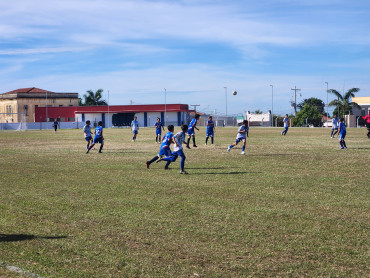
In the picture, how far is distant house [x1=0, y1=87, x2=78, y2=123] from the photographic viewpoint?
115 meters

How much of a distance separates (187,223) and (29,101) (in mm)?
114766

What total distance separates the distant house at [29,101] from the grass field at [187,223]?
101971 millimetres

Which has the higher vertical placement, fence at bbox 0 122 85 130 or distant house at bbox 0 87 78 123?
distant house at bbox 0 87 78 123

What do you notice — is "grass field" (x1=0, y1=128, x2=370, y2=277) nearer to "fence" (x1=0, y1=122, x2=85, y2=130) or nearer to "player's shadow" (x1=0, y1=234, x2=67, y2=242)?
"player's shadow" (x1=0, y1=234, x2=67, y2=242)

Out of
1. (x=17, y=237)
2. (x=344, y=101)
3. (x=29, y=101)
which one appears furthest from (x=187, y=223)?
(x=29, y=101)

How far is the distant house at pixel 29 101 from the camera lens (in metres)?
115

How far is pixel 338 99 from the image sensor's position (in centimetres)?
8006

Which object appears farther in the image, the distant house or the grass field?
the distant house

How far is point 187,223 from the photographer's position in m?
8.65

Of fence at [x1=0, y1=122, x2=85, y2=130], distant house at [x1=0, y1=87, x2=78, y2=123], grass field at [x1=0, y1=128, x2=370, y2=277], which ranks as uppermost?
distant house at [x1=0, y1=87, x2=78, y2=123]

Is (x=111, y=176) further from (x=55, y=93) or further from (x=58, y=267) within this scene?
(x=55, y=93)

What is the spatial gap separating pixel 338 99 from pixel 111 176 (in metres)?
71.0

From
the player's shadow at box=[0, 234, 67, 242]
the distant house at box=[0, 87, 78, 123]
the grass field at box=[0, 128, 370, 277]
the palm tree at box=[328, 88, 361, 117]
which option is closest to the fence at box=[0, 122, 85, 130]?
the distant house at box=[0, 87, 78, 123]

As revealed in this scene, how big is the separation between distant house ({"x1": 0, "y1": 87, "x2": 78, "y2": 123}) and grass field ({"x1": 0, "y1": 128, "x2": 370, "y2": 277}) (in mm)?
101971
